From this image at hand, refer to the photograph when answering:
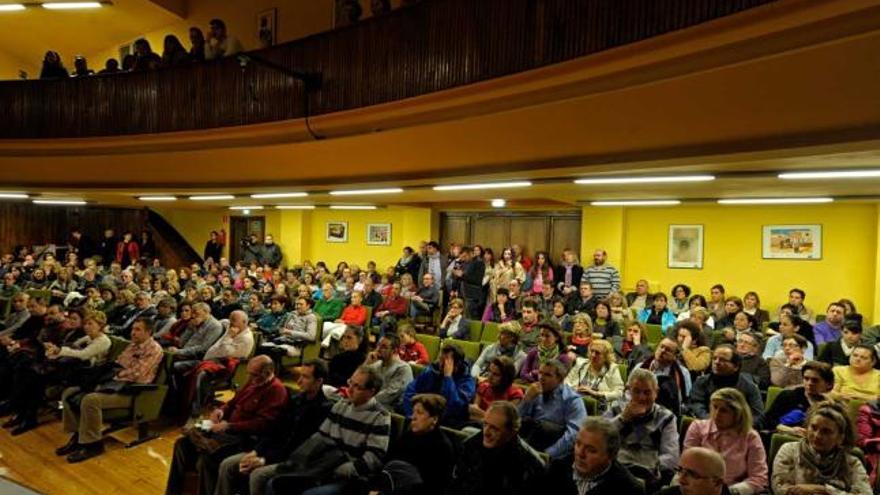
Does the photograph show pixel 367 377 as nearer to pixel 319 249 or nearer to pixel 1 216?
pixel 319 249

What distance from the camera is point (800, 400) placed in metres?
3.55

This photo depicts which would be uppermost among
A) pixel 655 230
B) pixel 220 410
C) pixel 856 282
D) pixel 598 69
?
pixel 598 69

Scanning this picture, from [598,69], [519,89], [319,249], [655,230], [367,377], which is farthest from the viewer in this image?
[319,249]

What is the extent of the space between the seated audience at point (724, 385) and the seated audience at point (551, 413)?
958 millimetres

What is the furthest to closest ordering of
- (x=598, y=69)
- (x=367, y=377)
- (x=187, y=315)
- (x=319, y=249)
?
1. (x=319, y=249)
2. (x=187, y=315)
3. (x=598, y=69)
4. (x=367, y=377)

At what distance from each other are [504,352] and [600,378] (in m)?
0.90

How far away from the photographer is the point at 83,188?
9484 mm

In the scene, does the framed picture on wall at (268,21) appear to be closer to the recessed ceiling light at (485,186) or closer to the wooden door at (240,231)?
the recessed ceiling light at (485,186)

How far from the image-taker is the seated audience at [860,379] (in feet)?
12.8

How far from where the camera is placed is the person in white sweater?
16.5ft

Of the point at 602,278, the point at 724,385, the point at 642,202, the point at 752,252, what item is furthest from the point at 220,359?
the point at 752,252

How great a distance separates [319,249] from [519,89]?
9.43 meters

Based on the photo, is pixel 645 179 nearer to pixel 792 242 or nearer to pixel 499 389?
pixel 499 389

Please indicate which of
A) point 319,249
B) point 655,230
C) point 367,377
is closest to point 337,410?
point 367,377
